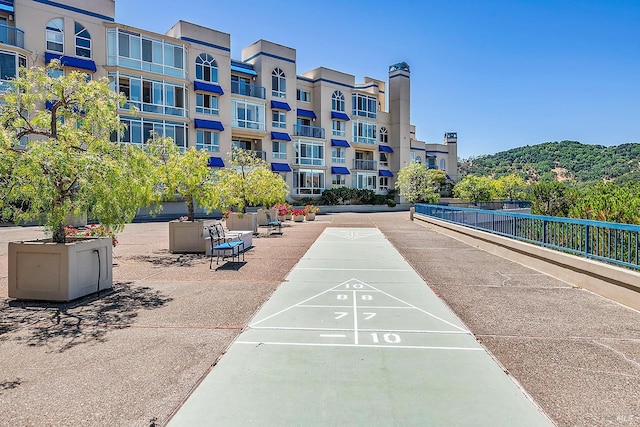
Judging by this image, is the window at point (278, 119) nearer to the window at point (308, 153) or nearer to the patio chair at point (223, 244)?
the window at point (308, 153)

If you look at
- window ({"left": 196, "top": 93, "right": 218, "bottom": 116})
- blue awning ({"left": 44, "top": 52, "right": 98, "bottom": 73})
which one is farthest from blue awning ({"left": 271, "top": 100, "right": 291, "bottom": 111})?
blue awning ({"left": 44, "top": 52, "right": 98, "bottom": 73})

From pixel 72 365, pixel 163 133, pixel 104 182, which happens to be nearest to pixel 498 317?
pixel 72 365

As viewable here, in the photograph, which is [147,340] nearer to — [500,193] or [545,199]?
[545,199]

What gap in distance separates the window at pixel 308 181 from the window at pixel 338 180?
197 cm

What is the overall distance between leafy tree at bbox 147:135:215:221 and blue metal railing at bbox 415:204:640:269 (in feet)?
32.5

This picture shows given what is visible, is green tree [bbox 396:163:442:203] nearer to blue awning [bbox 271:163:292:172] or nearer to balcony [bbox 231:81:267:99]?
blue awning [bbox 271:163:292:172]

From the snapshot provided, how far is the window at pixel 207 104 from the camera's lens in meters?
39.2

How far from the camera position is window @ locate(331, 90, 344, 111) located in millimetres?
52763

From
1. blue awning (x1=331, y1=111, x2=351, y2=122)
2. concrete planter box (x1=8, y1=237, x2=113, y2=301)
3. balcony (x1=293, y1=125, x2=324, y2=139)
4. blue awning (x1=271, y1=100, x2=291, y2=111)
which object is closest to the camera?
concrete planter box (x1=8, y1=237, x2=113, y2=301)

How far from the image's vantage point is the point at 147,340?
18.1 feet

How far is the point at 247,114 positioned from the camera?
143 feet

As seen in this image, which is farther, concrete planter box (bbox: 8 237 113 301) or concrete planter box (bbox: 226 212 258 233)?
concrete planter box (bbox: 226 212 258 233)

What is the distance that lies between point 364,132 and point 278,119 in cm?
1445

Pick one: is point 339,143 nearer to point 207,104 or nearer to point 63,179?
point 207,104
